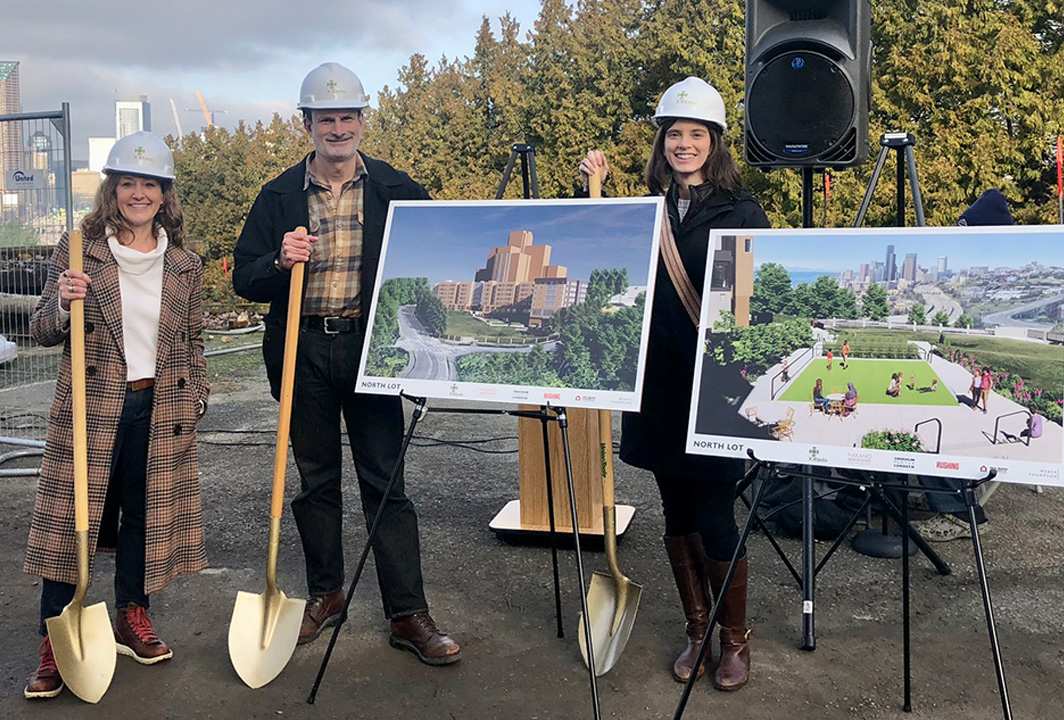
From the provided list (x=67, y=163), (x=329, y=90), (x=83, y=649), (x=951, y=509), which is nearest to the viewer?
(x=83, y=649)

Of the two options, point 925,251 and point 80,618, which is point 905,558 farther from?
point 80,618

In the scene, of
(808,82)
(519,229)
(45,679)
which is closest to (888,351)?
(519,229)

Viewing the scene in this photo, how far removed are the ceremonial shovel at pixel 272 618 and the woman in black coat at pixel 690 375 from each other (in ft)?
3.63

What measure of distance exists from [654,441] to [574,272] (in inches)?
23.8

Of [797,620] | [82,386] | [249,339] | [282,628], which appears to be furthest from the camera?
[249,339]

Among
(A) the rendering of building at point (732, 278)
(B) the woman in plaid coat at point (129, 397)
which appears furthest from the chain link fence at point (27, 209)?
(A) the rendering of building at point (732, 278)

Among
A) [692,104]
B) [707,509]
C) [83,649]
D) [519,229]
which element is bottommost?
[83,649]

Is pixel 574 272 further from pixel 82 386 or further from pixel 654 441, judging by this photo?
pixel 82 386

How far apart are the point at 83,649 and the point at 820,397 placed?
237cm

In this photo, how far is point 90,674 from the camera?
299 centimetres

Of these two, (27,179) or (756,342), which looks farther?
(27,179)

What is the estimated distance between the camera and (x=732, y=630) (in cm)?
314

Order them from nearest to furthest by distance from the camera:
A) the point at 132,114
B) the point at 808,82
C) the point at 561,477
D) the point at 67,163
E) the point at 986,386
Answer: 1. the point at 986,386
2. the point at 808,82
3. the point at 561,477
4. the point at 67,163
5. the point at 132,114

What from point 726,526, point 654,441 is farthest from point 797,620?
point 654,441
